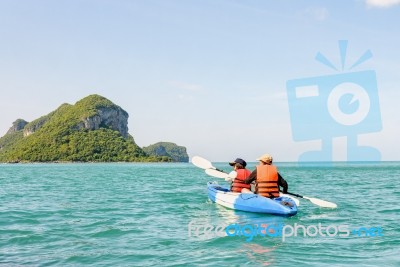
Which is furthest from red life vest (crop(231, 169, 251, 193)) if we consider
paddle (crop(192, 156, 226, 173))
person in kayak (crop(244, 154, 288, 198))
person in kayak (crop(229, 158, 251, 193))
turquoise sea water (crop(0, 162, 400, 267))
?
paddle (crop(192, 156, 226, 173))

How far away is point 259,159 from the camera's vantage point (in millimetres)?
14367

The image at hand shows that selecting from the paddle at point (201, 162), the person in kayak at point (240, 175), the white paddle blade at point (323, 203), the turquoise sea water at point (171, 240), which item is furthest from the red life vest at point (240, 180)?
the paddle at point (201, 162)

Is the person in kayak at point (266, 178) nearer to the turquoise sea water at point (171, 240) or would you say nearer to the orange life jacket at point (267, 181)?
the orange life jacket at point (267, 181)

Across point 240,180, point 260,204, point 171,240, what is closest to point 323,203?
point 260,204

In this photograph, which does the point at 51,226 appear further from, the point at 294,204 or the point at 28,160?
the point at 28,160

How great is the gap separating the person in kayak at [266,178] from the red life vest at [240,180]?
4.69 feet

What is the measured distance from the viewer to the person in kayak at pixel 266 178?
14.2 m

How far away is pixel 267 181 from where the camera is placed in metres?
14.6

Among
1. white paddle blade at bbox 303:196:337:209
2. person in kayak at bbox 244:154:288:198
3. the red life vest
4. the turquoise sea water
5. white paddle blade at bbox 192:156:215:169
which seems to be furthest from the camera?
white paddle blade at bbox 192:156:215:169

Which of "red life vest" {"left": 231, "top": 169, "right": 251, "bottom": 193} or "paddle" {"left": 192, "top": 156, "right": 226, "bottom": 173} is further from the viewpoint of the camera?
"paddle" {"left": 192, "top": 156, "right": 226, "bottom": 173}

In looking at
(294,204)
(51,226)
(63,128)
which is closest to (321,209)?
(294,204)

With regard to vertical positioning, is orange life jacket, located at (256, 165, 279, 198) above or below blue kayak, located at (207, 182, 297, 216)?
above

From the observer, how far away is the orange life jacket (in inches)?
560

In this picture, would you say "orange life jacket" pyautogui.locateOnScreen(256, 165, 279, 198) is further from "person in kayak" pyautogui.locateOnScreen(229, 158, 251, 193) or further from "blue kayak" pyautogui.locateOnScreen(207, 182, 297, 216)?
"person in kayak" pyautogui.locateOnScreen(229, 158, 251, 193)
